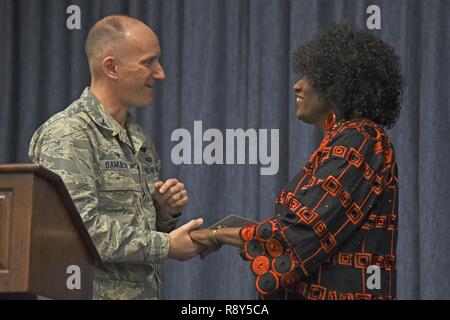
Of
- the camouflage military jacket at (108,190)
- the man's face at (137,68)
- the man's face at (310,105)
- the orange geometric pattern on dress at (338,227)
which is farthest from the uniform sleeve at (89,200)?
the man's face at (310,105)

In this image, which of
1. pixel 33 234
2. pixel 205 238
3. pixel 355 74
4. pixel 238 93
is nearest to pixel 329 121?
pixel 355 74

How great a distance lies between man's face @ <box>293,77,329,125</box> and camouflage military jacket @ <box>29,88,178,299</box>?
1.99 ft

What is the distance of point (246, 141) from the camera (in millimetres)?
4777

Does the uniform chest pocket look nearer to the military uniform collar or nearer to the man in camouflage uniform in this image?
the man in camouflage uniform

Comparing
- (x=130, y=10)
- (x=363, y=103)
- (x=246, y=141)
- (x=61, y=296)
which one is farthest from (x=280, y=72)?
(x=61, y=296)

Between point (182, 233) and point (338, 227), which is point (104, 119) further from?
point (338, 227)

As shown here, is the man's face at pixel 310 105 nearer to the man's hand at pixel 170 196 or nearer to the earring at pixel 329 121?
the earring at pixel 329 121

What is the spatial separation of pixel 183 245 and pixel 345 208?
0.71 m

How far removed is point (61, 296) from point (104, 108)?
0.99 m

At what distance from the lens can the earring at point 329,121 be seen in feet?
9.65

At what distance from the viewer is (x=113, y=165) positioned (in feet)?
10.4

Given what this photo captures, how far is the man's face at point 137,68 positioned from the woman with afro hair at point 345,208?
0.74 m

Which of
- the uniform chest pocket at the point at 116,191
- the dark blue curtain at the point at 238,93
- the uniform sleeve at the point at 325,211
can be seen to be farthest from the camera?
the dark blue curtain at the point at 238,93
